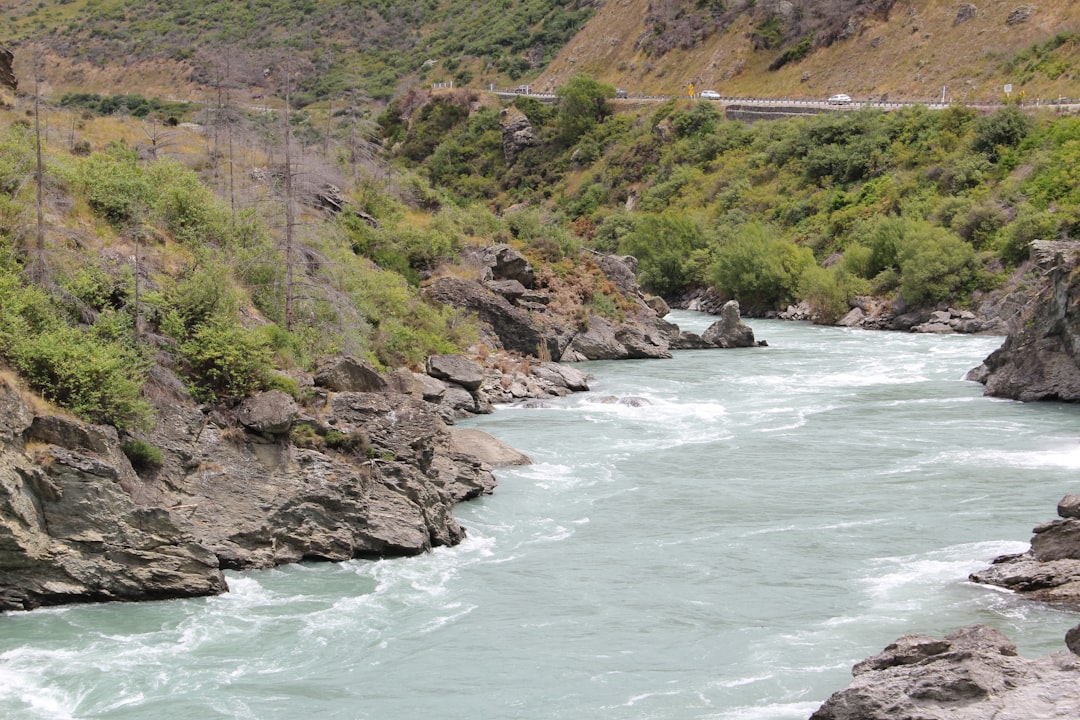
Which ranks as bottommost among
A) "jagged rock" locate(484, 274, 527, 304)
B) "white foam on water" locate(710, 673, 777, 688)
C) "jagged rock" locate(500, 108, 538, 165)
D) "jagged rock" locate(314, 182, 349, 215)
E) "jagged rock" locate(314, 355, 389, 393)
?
"white foam on water" locate(710, 673, 777, 688)

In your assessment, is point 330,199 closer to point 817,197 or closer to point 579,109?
point 817,197

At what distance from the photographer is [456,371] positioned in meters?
38.2

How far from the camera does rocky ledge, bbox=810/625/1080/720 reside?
1195 cm

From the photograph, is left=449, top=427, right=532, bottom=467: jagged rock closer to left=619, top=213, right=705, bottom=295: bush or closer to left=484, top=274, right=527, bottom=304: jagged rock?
left=484, top=274, right=527, bottom=304: jagged rock

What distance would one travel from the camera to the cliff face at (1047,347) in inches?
1581

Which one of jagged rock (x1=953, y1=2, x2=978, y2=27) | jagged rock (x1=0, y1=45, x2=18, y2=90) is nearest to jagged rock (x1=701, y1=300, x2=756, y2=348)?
jagged rock (x1=0, y1=45, x2=18, y2=90)

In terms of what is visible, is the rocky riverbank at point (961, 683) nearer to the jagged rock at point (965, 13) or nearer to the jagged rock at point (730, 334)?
the jagged rock at point (730, 334)

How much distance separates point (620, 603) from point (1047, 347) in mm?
26676

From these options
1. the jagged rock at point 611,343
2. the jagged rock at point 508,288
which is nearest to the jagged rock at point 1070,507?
the jagged rock at point 611,343

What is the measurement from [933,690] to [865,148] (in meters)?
78.3

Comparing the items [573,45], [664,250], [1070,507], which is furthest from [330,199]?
[573,45]

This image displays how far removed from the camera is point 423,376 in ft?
119

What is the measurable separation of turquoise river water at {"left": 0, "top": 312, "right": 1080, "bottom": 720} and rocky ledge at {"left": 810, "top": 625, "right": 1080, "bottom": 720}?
2.14m

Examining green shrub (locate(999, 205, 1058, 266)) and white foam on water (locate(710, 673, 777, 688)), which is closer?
white foam on water (locate(710, 673, 777, 688))
